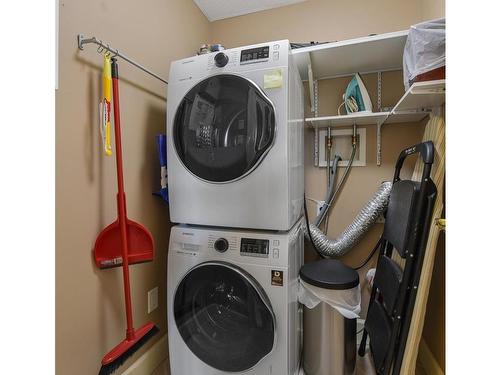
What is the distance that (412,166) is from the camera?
1709mm

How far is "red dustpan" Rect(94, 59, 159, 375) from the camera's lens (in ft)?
3.67

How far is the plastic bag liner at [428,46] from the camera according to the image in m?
1.02

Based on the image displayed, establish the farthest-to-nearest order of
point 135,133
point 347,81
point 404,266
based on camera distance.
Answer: point 347,81 < point 135,133 < point 404,266

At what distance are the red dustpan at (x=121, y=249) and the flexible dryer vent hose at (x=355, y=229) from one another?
3.69 ft

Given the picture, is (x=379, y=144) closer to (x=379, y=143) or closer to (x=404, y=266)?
(x=379, y=143)

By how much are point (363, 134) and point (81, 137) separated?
1728mm

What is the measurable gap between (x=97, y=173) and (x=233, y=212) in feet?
2.16

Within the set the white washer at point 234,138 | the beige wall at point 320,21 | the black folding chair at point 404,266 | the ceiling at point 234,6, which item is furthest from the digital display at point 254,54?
the ceiling at point 234,6

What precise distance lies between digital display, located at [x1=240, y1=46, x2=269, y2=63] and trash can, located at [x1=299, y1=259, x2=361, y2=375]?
115cm

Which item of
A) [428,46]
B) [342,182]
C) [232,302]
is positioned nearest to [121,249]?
[232,302]

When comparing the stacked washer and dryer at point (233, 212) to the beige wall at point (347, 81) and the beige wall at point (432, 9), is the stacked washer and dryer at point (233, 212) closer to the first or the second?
the beige wall at point (347, 81)

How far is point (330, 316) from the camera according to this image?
1.39m
